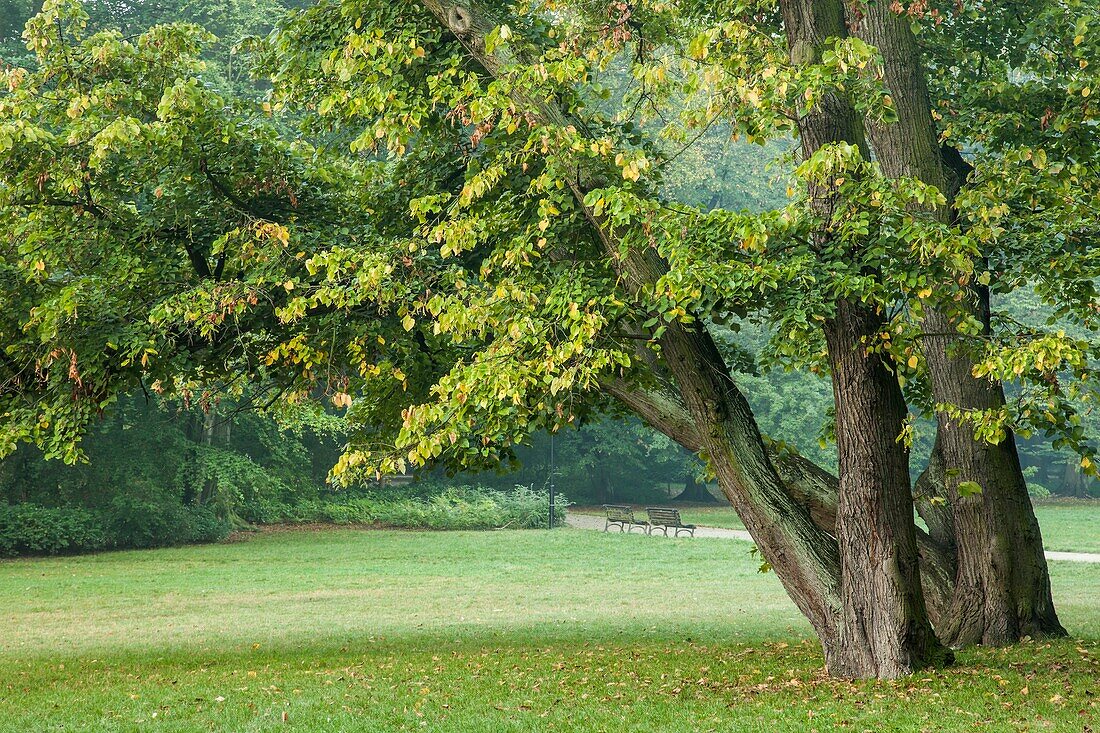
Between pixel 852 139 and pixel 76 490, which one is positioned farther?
pixel 76 490

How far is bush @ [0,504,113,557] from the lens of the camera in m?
24.5

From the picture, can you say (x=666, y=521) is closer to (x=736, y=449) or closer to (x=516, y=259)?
(x=736, y=449)

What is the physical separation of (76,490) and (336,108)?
19.9 metres

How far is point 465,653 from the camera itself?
449 inches

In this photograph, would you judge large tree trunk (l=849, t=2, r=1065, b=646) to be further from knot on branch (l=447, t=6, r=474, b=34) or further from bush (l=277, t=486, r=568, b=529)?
bush (l=277, t=486, r=568, b=529)

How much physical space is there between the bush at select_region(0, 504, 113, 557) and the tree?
16.1m

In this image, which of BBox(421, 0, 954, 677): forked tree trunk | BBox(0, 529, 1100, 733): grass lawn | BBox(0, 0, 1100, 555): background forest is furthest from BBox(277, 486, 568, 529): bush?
BBox(421, 0, 954, 677): forked tree trunk

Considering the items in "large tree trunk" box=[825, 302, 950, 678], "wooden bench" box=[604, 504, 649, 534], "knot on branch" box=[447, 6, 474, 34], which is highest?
→ "knot on branch" box=[447, 6, 474, 34]

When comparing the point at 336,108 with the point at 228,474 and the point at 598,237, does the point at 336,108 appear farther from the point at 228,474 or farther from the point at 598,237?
the point at 228,474

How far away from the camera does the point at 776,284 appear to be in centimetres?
724

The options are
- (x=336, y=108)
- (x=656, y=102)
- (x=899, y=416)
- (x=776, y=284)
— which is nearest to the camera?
(x=776, y=284)

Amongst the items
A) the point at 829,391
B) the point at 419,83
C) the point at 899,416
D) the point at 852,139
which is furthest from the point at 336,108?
the point at 829,391

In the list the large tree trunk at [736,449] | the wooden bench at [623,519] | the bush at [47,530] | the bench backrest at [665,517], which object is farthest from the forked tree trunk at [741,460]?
the wooden bench at [623,519]

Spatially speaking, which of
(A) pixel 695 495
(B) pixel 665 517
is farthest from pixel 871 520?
(A) pixel 695 495
